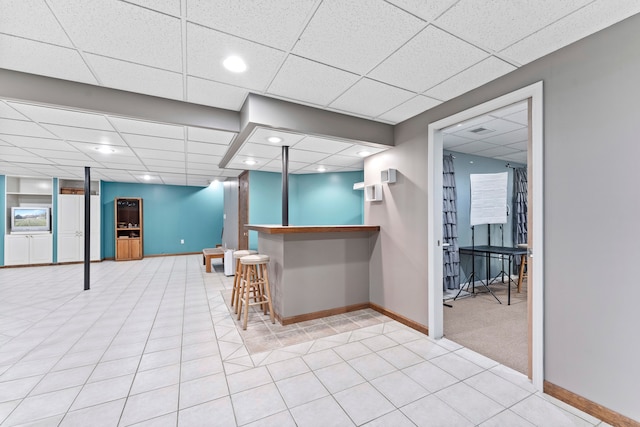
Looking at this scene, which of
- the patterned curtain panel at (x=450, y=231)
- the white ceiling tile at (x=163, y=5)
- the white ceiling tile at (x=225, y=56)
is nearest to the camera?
the white ceiling tile at (x=163, y=5)

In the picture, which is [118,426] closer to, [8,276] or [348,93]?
[348,93]

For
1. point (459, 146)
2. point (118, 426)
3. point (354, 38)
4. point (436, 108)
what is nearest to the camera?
point (118, 426)

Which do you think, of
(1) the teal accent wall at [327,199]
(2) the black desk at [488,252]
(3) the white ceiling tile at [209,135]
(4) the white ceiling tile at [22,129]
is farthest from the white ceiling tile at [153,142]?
(2) the black desk at [488,252]

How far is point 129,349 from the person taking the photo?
2637 millimetres

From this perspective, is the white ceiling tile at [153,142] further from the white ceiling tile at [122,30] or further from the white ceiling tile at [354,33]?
the white ceiling tile at [354,33]

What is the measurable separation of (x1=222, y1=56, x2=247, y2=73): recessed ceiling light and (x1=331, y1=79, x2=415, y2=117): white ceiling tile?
991mm

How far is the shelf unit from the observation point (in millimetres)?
6676

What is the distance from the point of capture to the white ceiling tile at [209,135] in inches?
127

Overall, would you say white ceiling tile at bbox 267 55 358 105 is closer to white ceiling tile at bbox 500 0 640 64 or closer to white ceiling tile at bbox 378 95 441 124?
white ceiling tile at bbox 378 95 441 124

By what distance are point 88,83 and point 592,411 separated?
4699mm

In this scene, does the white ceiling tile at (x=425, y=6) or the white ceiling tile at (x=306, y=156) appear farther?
the white ceiling tile at (x=306, y=156)

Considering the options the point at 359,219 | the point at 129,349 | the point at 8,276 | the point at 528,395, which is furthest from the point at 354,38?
the point at 8,276

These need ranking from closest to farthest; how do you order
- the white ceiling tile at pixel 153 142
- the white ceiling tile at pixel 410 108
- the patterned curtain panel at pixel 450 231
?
the white ceiling tile at pixel 410 108 < the white ceiling tile at pixel 153 142 < the patterned curtain panel at pixel 450 231

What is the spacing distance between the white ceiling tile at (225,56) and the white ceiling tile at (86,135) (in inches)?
77.4
